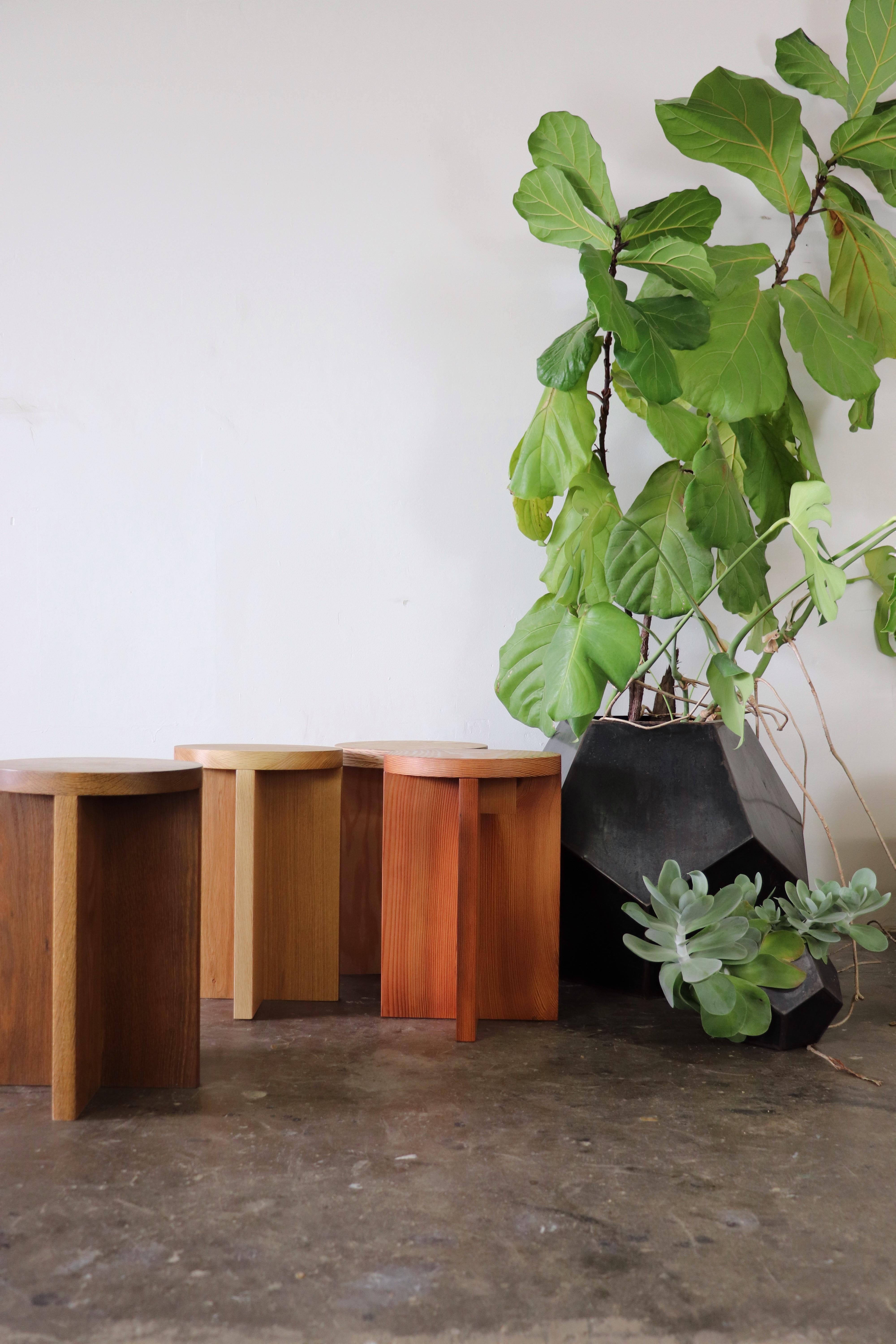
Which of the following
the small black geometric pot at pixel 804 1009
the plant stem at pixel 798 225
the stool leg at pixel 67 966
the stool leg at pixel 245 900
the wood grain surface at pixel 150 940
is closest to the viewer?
the stool leg at pixel 67 966

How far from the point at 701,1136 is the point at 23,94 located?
2.31 m

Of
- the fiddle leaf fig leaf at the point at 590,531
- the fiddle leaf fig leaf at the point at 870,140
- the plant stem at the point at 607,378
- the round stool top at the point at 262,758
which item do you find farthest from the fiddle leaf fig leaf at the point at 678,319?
the round stool top at the point at 262,758

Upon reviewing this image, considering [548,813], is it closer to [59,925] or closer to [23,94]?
[59,925]

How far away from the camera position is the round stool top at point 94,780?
988 mm

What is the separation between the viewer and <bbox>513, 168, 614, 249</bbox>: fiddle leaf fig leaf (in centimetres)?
154

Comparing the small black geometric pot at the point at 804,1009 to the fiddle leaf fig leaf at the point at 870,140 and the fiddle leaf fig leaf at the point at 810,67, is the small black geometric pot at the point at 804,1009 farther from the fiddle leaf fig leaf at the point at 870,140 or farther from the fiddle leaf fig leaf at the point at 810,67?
the fiddle leaf fig leaf at the point at 810,67

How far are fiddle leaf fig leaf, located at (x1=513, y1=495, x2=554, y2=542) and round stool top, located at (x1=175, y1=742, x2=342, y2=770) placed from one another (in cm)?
63

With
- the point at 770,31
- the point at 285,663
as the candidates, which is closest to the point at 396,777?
the point at 285,663

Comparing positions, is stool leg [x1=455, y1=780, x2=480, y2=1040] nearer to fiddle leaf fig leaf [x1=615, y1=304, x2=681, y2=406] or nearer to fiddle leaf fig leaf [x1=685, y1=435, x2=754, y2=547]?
fiddle leaf fig leaf [x1=685, y1=435, x2=754, y2=547]

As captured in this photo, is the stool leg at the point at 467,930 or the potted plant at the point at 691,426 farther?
the potted plant at the point at 691,426

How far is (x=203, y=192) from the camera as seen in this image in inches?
77.2

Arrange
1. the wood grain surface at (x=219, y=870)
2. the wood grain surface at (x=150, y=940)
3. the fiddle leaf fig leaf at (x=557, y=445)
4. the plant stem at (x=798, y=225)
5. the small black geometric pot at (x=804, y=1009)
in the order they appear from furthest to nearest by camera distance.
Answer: the plant stem at (x=798, y=225) → the fiddle leaf fig leaf at (x=557, y=445) → the wood grain surface at (x=219, y=870) → the small black geometric pot at (x=804, y=1009) → the wood grain surface at (x=150, y=940)

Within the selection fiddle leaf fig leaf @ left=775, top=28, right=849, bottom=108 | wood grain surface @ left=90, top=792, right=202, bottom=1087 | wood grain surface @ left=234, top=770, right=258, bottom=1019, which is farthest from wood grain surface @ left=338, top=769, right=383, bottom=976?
fiddle leaf fig leaf @ left=775, top=28, right=849, bottom=108

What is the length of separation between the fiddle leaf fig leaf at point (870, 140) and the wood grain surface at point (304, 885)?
1.41 m
